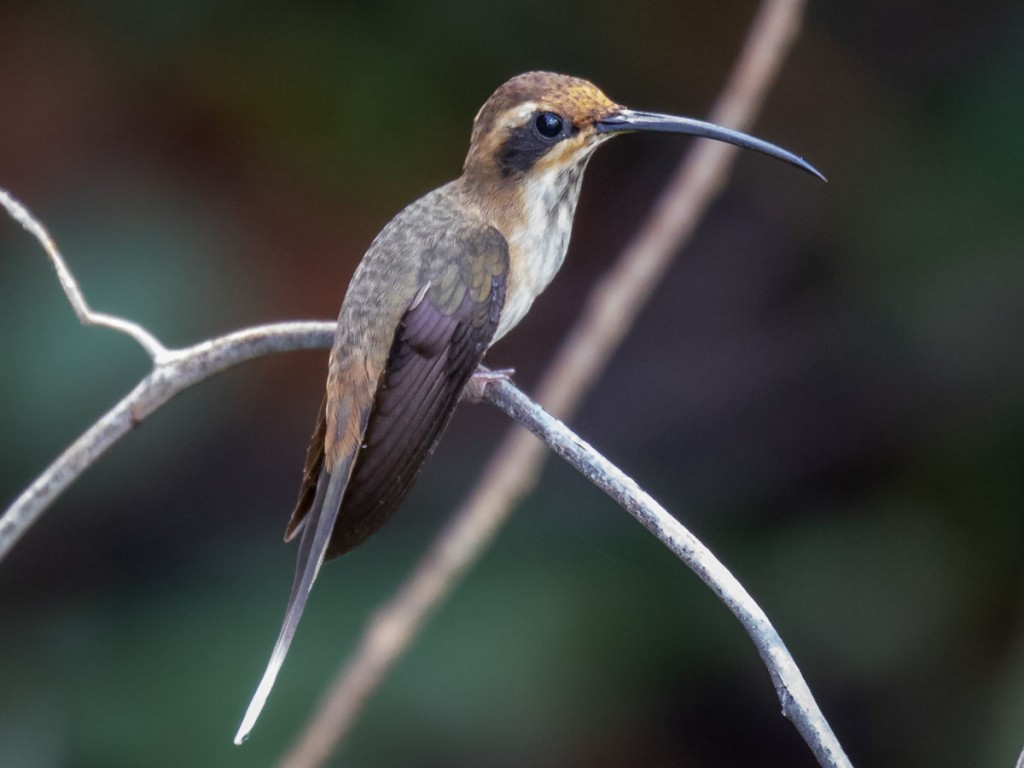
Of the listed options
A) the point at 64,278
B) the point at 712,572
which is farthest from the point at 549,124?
the point at 712,572

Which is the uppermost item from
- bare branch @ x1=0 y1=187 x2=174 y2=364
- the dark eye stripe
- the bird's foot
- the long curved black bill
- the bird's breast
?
the long curved black bill

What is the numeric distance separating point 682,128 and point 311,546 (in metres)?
0.92

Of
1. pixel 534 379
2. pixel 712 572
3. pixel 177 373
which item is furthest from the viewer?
pixel 534 379

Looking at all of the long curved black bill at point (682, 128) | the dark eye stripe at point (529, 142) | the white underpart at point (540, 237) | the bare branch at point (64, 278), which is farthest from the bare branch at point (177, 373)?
the long curved black bill at point (682, 128)

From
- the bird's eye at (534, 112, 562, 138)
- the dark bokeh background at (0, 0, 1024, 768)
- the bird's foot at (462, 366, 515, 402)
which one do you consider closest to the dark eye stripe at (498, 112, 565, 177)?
the bird's eye at (534, 112, 562, 138)

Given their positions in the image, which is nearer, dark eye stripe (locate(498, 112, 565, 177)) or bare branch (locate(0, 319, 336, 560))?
bare branch (locate(0, 319, 336, 560))

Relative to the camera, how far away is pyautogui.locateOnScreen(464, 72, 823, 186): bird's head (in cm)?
246

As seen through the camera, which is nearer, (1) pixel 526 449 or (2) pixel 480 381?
(2) pixel 480 381

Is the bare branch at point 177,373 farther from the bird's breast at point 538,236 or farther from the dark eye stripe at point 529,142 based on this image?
the dark eye stripe at point 529,142

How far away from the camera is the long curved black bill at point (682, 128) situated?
235 centimetres

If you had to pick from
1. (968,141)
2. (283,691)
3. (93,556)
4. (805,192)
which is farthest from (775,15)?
(93,556)

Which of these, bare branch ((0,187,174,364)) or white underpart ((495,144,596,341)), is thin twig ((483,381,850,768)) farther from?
bare branch ((0,187,174,364))

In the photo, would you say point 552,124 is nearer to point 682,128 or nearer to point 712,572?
point 682,128

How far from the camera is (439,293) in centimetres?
244
